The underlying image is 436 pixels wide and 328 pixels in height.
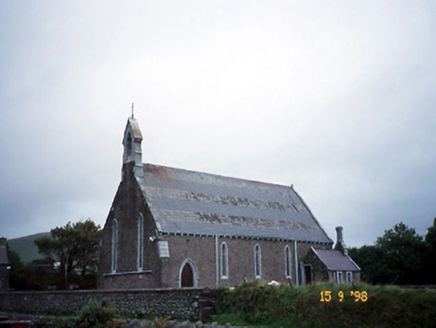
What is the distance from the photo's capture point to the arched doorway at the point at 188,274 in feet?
117

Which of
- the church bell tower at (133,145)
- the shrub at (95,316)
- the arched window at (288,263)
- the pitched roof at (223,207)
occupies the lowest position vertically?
the shrub at (95,316)

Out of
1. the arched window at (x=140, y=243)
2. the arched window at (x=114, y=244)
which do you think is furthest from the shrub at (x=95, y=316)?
the arched window at (x=114, y=244)

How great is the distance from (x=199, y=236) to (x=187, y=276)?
320 centimetres

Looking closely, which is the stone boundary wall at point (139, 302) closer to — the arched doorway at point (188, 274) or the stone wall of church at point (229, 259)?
the stone wall of church at point (229, 259)

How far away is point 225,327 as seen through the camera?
1805cm

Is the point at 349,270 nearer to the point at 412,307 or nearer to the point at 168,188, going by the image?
the point at 168,188

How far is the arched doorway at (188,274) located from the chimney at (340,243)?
18386 mm

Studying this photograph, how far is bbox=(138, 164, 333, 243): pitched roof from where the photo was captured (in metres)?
37.7

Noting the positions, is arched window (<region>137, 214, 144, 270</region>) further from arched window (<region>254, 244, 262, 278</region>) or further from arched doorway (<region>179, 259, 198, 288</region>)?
arched window (<region>254, 244, 262, 278</region>)

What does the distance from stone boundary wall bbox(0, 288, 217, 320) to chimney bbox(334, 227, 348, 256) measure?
28.7m

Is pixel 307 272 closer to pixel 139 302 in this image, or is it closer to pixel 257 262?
pixel 257 262

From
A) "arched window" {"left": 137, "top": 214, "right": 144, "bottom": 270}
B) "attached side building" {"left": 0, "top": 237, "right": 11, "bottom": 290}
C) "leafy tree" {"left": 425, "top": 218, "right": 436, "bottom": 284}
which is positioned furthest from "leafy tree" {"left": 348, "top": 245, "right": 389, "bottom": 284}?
"attached side building" {"left": 0, "top": 237, "right": 11, "bottom": 290}

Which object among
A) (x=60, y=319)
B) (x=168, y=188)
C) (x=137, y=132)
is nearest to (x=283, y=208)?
(x=168, y=188)
